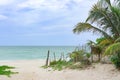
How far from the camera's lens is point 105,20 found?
1559 centimetres

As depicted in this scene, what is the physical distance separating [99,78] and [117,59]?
5.33 feet

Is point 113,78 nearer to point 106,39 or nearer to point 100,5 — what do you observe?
Answer: point 106,39

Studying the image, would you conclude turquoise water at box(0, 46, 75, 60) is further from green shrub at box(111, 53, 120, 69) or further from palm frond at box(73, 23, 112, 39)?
green shrub at box(111, 53, 120, 69)

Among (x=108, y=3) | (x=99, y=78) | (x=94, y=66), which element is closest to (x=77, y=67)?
(x=94, y=66)

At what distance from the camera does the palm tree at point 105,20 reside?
49.8ft

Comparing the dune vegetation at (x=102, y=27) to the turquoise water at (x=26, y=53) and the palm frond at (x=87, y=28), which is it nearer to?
the palm frond at (x=87, y=28)

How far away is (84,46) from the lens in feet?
57.0

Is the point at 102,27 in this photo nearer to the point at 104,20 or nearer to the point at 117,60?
the point at 104,20

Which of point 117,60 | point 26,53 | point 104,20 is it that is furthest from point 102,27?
point 26,53

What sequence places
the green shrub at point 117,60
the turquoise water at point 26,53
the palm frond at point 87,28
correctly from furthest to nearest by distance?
the turquoise water at point 26,53, the palm frond at point 87,28, the green shrub at point 117,60

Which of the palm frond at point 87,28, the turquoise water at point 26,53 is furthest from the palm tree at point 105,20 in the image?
the turquoise water at point 26,53

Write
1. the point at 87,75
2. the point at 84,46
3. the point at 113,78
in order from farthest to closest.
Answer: the point at 84,46 < the point at 87,75 < the point at 113,78

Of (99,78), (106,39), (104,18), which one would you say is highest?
(104,18)

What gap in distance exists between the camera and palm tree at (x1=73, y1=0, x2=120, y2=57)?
15.2m
